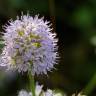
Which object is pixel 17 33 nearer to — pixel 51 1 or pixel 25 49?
pixel 25 49

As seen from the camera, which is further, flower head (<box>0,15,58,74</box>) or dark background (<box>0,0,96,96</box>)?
dark background (<box>0,0,96,96</box>)

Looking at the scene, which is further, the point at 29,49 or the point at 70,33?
the point at 70,33

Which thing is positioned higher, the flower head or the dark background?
the dark background

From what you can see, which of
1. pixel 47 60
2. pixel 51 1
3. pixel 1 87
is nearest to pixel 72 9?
pixel 51 1

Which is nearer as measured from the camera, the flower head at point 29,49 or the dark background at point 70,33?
the flower head at point 29,49
